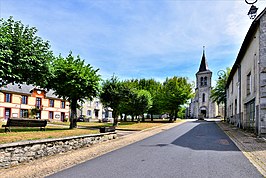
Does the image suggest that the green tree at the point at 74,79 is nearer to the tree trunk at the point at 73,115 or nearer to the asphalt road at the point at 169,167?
the tree trunk at the point at 73,115

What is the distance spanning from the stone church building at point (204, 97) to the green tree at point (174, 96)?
30.5 m

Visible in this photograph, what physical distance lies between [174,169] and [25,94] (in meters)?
42.3

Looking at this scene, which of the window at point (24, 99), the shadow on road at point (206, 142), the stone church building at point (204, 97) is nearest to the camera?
the shadow on road at point (206, 142)

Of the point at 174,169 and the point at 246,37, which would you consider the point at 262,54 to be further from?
the point at 174,169

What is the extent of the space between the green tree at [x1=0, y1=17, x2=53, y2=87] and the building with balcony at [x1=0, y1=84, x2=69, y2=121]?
2512 centimetres

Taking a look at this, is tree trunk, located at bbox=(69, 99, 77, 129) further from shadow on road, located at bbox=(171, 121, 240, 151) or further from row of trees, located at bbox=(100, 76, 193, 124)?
row of trees, located at bbox=(100, 76, 193, 124)

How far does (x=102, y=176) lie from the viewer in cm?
668

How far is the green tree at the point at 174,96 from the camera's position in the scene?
44.6m

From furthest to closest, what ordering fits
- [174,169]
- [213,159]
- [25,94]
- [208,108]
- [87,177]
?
[208,108] → [25,94] → [213,159] → [174,169] → [87,177]

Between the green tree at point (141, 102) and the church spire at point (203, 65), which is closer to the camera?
the green tree at point (141, 102)

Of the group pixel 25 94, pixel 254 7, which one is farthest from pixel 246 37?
pixel 25 94

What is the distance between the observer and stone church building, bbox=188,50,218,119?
2926 inches

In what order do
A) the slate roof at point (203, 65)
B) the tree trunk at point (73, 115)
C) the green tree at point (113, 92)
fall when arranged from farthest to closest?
the slate roof at point (203, 65), the green tree at point (113, 92), the tree trunk at point (73, 115)

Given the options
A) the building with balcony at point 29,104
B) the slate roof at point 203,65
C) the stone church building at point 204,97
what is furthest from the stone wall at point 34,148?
the slate roof at point 203,65
